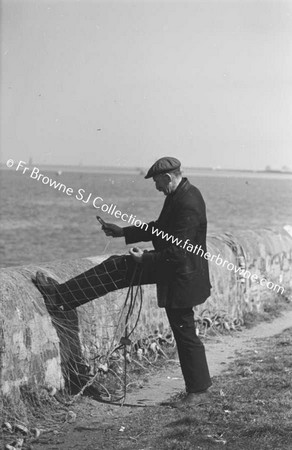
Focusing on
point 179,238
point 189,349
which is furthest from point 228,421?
point 179,238

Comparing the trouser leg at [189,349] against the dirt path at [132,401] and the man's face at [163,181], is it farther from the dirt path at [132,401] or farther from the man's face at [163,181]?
the man's face at [163,181]

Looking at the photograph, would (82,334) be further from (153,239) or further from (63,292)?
(153,239)

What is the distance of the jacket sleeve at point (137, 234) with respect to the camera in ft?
22.2

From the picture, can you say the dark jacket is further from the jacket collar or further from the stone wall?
the stone wall

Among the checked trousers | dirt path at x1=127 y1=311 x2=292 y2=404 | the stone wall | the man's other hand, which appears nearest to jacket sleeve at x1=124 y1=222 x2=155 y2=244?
the man's other hand

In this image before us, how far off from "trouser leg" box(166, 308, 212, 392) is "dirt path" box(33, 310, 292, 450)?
38 cm

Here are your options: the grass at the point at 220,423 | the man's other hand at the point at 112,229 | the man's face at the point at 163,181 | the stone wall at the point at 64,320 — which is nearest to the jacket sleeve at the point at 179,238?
the man's face at the point at 163,181

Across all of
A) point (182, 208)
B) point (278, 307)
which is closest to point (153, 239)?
point (182, 208)

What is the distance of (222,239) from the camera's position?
965 cm

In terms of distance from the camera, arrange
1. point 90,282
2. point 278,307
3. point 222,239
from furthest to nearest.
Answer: point 278,307
point 222,239
point 90,282

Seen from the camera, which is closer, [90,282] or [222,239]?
[90,282]

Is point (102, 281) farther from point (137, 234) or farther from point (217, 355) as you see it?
point (217, 355)

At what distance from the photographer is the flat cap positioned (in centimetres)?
632

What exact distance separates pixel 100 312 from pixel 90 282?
67 cm
